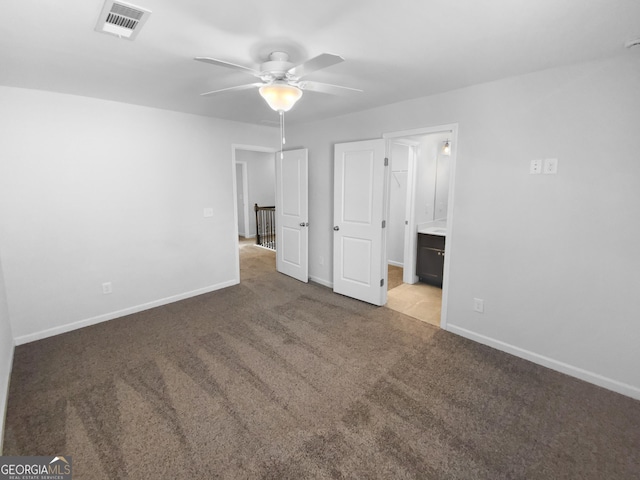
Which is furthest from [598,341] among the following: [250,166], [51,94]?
[250,166]

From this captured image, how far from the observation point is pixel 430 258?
14.4 feet

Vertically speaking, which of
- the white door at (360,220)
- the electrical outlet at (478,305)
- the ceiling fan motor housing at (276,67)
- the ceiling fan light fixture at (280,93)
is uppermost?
the ceiling fan motor housing at (276,67)

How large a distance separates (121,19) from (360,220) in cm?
281

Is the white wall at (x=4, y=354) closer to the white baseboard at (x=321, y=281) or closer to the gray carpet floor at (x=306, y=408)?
the gray carpet floor at (x=306, y=408)

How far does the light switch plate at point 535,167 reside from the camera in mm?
2402

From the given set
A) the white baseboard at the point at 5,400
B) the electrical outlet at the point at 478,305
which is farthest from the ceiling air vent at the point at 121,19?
the electrical outlet at the point at 478,305

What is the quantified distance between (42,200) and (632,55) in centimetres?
483

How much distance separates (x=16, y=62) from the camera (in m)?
2.12

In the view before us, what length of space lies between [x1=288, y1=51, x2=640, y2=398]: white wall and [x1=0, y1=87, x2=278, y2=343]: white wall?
9.09 feet

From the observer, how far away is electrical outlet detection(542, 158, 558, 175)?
7.65 ft

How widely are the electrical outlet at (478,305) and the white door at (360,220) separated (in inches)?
42.2

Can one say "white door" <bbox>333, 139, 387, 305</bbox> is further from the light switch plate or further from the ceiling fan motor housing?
the ceiling fan motor housing

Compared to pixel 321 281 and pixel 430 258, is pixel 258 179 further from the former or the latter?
pixel 430 258

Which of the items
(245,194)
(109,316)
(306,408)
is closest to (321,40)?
(306,408)
